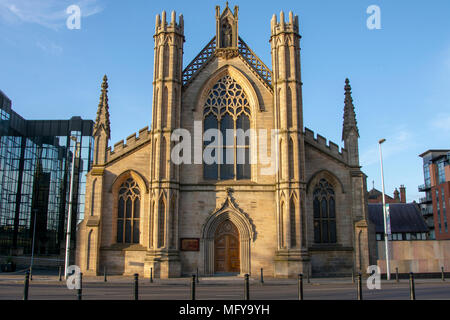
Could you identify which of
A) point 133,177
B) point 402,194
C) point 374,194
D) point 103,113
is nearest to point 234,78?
point 103,113

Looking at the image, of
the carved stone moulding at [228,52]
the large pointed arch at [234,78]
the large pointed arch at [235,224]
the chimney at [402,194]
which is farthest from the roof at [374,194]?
the large pointed arch at [235,224]

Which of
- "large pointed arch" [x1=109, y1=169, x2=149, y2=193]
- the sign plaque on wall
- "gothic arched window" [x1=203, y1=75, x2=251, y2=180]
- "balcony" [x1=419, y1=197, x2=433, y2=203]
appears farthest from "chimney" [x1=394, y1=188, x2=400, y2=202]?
"large pointed arch" [x1=109, y1=169, x2=149, y2=193]

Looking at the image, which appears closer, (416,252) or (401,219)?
(416,252)

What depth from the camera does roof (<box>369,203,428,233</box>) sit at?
57531 mm

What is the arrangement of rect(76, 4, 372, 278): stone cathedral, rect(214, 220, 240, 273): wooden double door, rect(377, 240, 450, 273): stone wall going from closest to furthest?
rect(377, 240, 450, 273): stone wall → rect(76, 4, 372, 278): stone cathedral → rect(214, 220, 240, 273): wooden double door

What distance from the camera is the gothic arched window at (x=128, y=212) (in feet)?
93.6

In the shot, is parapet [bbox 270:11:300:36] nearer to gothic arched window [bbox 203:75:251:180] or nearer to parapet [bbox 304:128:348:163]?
gothic arched window [bbox 203:75:251:180]

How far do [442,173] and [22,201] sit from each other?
73.0m

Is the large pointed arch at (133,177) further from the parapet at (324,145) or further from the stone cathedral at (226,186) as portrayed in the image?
the parapet at (324,145)

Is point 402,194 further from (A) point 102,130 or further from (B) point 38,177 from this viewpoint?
(A) point 102,130

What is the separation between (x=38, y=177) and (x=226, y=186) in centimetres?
4432

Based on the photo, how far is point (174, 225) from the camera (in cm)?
2708

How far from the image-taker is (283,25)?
29922mm

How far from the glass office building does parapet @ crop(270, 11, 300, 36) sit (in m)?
38.6
